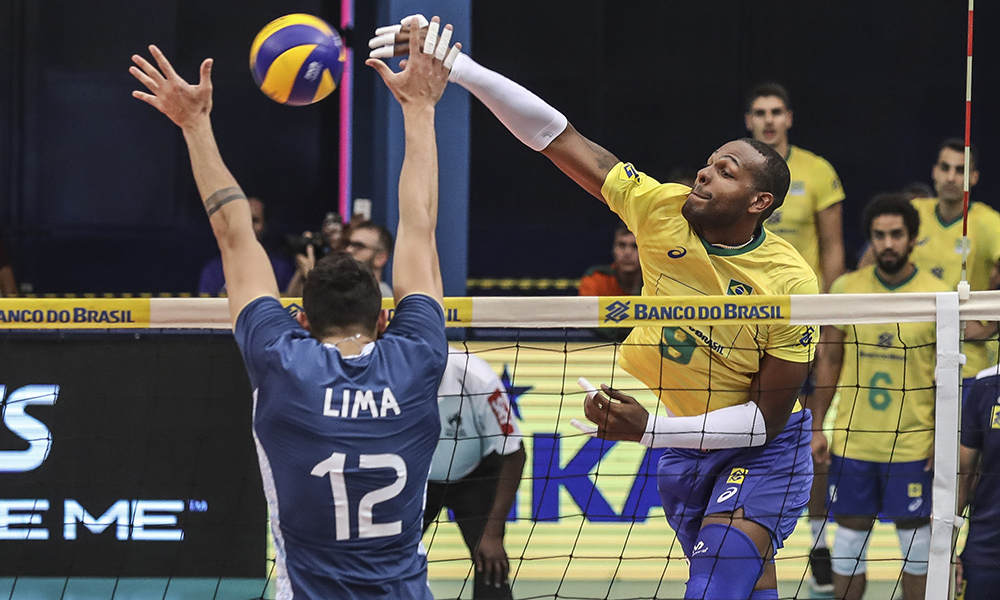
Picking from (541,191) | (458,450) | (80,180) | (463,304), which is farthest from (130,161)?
(463,304)

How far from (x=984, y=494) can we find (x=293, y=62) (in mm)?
3496

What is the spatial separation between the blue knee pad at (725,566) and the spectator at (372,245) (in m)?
2.87

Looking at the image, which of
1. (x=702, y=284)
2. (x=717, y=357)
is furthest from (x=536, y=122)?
(x=717, y=357)

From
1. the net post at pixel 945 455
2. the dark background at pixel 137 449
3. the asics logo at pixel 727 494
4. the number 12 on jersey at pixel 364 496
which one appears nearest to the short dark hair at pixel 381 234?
the dark background at pixel 137 449

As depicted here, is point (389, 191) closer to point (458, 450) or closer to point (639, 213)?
point (458, 450)

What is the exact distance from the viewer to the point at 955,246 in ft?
23.2

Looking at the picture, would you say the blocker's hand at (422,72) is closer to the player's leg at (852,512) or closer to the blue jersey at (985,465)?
the blue jersey at (985,465)

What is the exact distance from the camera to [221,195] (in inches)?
133

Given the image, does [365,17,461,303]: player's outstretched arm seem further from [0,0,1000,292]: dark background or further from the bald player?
[0,0,1000,292]: dark background

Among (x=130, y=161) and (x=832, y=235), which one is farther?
(x=130, y=161)

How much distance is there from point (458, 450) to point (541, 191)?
239 inches

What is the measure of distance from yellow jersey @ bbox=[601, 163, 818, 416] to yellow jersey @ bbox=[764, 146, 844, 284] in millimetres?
2387

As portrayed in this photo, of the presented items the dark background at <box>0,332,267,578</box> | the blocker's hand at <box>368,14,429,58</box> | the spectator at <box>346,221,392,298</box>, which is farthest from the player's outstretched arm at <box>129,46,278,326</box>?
the spectator at <box>346,221,392,298</box>

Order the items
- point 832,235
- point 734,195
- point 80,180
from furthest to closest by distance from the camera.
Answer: point 80,180, point 832,235, point 734,195
